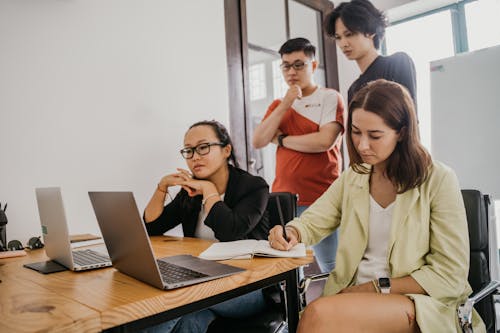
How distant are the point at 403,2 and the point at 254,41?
61.8 inches

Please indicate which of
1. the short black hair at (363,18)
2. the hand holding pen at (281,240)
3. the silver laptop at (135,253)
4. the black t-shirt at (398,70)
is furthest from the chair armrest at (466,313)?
the short black hair at (363,18)

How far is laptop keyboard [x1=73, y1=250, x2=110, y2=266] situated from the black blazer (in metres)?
0.40

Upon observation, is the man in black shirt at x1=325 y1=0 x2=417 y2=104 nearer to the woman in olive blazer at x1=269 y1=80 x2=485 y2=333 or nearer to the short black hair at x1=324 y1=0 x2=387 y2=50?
the short black hair at x1=324 y1=0 x2=387 y2=50

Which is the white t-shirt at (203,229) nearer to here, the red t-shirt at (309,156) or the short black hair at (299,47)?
the red t-shirt at (309,156)

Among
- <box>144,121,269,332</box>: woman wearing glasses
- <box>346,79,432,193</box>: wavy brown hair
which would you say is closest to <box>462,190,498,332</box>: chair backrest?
<box>346,79,432,193</box>: wavy brown hair

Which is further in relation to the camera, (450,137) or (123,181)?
(450,137)

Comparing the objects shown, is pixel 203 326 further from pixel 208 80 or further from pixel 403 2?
pixel 403 2

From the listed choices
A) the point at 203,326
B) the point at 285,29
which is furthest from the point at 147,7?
the point at 203,326

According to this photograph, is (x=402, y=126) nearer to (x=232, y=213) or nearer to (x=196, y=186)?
(x=232, y=213)

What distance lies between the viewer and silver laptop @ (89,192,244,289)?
811mm

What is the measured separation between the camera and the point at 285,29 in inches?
125

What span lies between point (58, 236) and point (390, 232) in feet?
3.19

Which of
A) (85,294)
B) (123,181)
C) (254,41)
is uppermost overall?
(254,41)

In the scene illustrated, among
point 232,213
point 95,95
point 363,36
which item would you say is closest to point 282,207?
point 232,213
